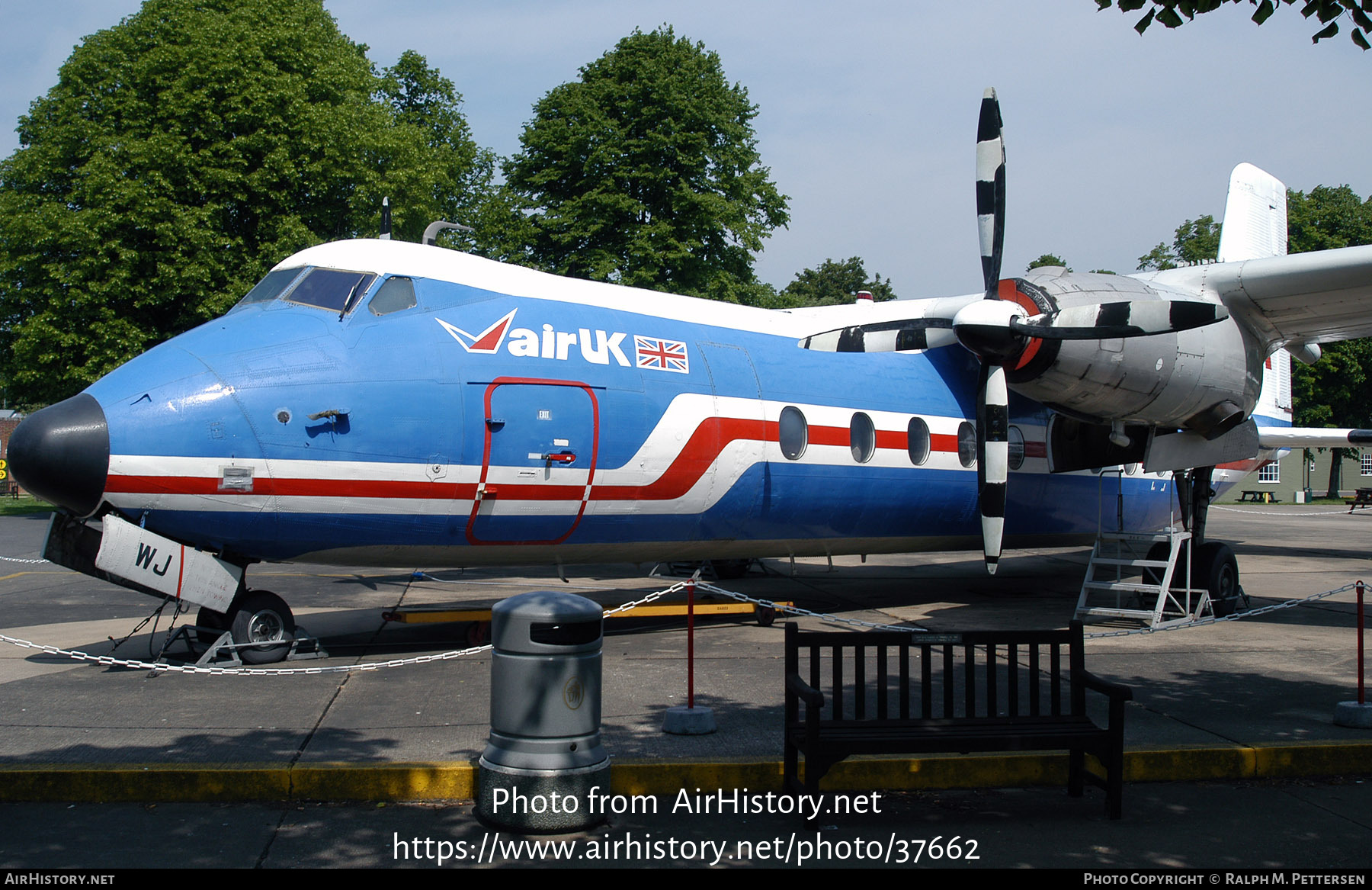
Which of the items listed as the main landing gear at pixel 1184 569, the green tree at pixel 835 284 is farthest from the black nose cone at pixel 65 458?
the green tree at pixel 835 284

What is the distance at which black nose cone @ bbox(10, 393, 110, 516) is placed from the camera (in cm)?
812

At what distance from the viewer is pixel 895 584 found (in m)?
17.7

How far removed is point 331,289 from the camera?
9.72m

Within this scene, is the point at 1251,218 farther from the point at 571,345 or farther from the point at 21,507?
the point at 21,507

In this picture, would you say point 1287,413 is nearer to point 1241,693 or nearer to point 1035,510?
point 1035,510

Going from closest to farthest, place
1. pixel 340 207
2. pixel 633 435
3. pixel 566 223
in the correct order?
pixel 633 435 → pixel 340 207 → pixel 566 223

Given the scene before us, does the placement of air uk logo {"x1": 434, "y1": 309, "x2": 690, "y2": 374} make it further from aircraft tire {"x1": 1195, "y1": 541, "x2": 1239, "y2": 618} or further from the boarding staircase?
aircraft tire {"x1": 1195, "y1": 541, "x2": 1239, "y2": 618}

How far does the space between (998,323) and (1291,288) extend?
4020 mm

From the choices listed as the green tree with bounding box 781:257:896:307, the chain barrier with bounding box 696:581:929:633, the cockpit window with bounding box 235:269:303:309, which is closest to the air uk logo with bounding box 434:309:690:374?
the cockpit window with bounding box 235:269:303:309

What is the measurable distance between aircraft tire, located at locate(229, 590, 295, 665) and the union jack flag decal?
4360 mm

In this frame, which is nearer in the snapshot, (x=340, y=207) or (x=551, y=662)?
(x=551, y=662)

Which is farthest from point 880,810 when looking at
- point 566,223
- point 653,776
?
point 566,223

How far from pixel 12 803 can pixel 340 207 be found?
85.2 ft

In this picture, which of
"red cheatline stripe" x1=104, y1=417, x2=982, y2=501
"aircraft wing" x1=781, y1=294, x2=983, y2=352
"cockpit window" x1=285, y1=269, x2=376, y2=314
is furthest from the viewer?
"aircraft wing" x1=781, y1=294, x2=983, y2=352
